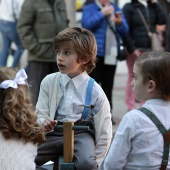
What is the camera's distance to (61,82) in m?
4.68

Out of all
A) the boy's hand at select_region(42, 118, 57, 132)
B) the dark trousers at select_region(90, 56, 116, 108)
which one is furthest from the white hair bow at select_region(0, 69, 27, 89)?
the dark trousers at select_region(90, 56, 116, 108)

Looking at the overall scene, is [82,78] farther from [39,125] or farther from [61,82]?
[39,125]

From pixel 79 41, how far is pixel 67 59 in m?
0.17

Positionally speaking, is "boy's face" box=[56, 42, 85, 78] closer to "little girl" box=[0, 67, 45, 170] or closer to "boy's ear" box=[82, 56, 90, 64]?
"boy's ear" box=[82, 56, 90, 64]

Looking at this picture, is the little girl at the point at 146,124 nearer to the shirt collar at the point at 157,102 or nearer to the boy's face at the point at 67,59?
the shirt collar at the point at 157,102

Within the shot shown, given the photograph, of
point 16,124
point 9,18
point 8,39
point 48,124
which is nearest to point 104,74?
point 9,18

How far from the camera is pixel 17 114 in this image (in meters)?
3.70

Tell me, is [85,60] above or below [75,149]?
above

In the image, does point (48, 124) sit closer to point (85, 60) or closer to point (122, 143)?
point (122, 143)

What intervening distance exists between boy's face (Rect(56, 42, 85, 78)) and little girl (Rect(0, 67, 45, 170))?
84 centimetres

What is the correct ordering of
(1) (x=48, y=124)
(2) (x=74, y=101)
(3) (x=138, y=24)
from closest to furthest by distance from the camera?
1. (1) (x=48, y=124)
2. (2) (x=74, y=101)
3. (3) (x=138, y=24)

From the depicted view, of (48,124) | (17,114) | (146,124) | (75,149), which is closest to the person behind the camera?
(146,124)

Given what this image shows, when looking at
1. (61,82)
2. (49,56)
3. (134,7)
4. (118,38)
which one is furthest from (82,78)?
(134,7)

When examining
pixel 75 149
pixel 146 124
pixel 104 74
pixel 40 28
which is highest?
pixel 40 28
